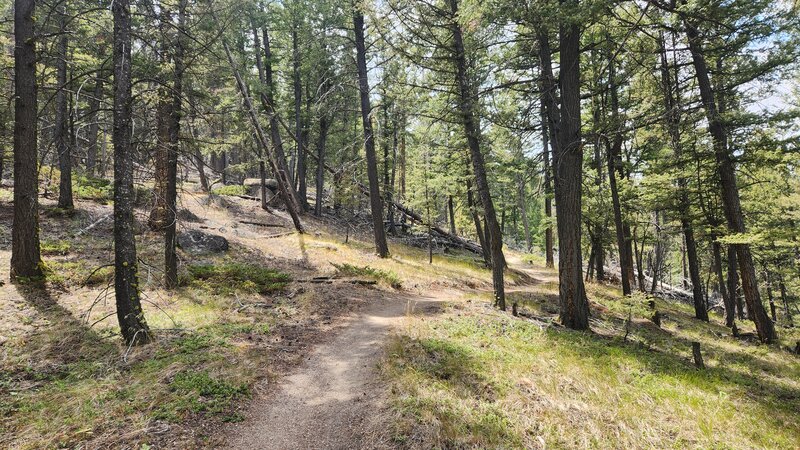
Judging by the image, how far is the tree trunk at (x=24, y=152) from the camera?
9.06 metres

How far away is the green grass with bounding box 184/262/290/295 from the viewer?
11219 mm

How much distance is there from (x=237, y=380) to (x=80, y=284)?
678cm

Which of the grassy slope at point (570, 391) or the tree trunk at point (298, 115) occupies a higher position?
the tree trunk at point (298, 115)

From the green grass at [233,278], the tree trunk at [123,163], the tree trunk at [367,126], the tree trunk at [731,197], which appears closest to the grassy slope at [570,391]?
the tree trunk at [731,197]

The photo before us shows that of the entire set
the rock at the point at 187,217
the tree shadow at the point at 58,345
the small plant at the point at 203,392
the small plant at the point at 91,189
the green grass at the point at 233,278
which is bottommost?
the small plant at the point at 203,392

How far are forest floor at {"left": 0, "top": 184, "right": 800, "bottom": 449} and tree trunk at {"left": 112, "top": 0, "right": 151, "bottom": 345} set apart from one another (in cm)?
43

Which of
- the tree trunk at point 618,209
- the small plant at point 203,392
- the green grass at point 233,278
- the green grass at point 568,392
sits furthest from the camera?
the tree trunk at point 618,209

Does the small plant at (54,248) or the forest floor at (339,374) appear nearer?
the forest floor at (339,374)

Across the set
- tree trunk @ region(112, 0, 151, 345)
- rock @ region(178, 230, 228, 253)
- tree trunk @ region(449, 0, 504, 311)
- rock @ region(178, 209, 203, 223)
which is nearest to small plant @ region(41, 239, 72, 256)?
rock @ region(178, 230, 228, 253)

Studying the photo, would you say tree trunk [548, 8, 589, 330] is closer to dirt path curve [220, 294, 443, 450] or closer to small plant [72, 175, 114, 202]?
dirt path curve [220, 294, 443, 450]

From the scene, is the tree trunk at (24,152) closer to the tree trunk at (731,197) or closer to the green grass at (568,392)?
the green grass at (568,392)

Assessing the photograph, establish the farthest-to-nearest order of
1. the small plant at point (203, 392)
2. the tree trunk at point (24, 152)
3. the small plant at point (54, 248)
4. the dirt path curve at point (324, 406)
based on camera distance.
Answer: the small plant at point (54, 248) → the tree trunk at point (24, 152) → the small plant at point (203, 392) → the dirt path curve at point (324, 406)

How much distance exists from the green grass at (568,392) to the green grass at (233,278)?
5232mm

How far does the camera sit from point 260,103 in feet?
75.6
